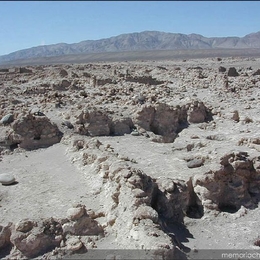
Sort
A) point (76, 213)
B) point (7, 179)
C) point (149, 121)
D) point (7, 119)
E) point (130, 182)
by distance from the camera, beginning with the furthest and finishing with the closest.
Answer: point (149, 121)
point (7, 119)
point (7, 179)
point (130, 182)
point (76, 213)

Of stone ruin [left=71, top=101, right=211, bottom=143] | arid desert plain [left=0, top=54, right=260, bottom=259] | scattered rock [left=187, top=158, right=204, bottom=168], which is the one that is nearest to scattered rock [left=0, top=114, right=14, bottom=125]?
arid desert plain [left=0, top=54, right=260, bottom=259]

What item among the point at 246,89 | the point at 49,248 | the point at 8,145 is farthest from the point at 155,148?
the point at 246,89

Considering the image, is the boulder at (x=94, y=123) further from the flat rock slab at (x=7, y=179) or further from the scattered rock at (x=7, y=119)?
the flat rock slab at (x=7, y=179)

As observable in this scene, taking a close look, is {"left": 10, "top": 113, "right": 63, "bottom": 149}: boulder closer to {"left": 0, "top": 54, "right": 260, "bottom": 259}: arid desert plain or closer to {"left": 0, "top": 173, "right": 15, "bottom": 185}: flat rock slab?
{"left": 0, "top": 54, "right": 260, "bottom": 259}: arid desert plain

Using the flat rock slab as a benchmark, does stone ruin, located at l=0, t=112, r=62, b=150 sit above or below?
above

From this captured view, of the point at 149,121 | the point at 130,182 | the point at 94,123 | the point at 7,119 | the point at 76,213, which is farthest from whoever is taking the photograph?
the point at 149,121

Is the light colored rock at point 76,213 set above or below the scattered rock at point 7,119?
below

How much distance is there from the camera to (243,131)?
985 centimetres

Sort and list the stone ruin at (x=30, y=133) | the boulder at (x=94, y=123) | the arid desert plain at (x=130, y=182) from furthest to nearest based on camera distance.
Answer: the boulder at (x=94, y=123), the stone ruin at (x=30, y=133), the arid desert plain at (x=130, y=182)

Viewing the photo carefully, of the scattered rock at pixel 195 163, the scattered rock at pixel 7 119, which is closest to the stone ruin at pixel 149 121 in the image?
the scattered rock at pixel 7 119

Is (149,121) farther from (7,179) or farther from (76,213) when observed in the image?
(76,213)

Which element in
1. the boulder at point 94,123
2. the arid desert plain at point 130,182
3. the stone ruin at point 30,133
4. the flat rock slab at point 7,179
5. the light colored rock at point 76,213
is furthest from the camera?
the boulder at point 94,123


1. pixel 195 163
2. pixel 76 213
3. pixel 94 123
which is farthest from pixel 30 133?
pixel 76 213

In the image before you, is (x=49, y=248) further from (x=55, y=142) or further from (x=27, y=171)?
(x=55, y=142)
